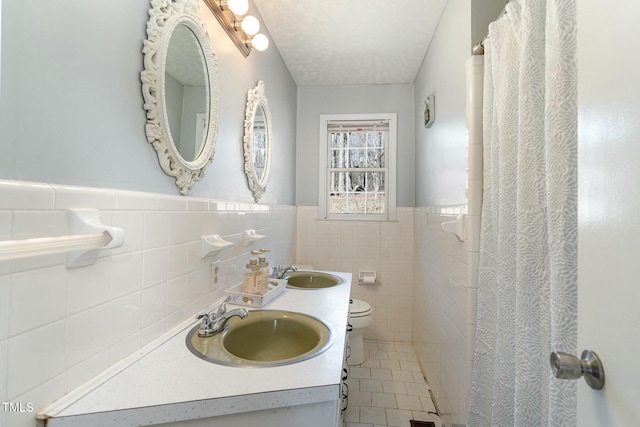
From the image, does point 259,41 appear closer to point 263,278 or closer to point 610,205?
point 263,278

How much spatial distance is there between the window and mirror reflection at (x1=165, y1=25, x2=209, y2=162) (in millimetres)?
1758

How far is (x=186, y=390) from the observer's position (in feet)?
2.08

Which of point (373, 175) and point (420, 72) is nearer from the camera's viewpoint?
point (420, 72)

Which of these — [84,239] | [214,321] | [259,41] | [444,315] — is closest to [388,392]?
[444,315]

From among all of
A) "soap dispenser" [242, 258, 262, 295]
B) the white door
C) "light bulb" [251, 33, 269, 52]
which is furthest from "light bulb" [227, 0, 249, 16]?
the white door

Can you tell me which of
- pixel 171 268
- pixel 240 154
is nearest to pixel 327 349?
pixel 171 268

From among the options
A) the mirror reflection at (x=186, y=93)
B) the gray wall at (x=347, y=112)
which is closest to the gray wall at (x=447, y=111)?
the gray wall at (x=347, y=112)

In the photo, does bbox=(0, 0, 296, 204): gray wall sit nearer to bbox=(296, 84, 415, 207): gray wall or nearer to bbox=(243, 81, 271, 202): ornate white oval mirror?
bbox=(243, 81, 271, 202): ornate white oval mirror

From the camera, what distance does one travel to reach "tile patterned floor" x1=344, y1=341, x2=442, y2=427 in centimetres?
167

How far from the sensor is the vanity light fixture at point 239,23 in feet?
4.06

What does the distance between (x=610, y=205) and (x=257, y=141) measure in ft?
5.28

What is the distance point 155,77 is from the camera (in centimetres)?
84

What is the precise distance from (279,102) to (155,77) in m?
1.50

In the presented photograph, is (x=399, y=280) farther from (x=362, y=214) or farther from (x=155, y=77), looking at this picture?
(x=155, y=77)
